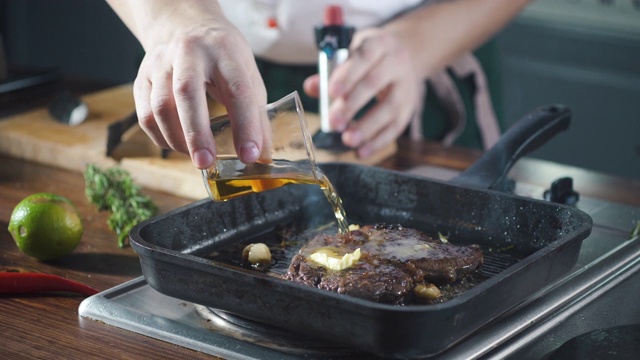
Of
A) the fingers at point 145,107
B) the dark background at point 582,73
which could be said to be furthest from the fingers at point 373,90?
the dark background at point 582,73

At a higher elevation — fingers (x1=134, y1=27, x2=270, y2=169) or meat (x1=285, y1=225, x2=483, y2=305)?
fingers (x1=134, y1=27, x2=270, y2=169)

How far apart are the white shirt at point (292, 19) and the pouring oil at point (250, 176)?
3.13 ft

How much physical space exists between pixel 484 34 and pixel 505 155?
807 mm

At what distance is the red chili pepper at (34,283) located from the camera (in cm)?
130

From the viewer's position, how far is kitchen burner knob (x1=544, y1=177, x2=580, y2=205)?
163cm

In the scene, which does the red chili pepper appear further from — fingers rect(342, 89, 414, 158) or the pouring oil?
fingers rect(342, 89, 414, 158)

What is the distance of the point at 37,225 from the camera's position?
140cm

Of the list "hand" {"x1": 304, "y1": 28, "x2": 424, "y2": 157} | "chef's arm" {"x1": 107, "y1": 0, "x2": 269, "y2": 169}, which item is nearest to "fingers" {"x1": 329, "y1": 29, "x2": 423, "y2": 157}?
"hand" {"x1": 304, "y1": 28, "x2": 424, "y2": 157}

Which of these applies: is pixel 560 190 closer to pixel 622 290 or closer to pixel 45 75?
pixel 622 290

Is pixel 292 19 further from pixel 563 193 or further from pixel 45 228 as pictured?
pixel 45 228

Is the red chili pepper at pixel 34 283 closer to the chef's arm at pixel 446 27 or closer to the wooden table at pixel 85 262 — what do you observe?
the wooden table at pixel 85 262

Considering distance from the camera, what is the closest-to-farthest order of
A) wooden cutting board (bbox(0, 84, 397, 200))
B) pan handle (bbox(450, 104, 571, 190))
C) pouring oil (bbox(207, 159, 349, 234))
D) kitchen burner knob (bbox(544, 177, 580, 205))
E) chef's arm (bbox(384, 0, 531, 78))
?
1. pouring oil (bbox(207, 159, 349, 234))
2. pan handle (bbox(450, 104, 571, 190))
3. kitchen burner knob (bbox(544, 177, 580, 205))
4. wooden cutting board (bbox(0, 84, 397, 200))
5. chef's arm (bbox(384, 0, 531, 78))

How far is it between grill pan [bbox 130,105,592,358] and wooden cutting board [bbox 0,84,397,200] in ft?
1.14

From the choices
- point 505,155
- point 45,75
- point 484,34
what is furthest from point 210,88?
point 45,75
